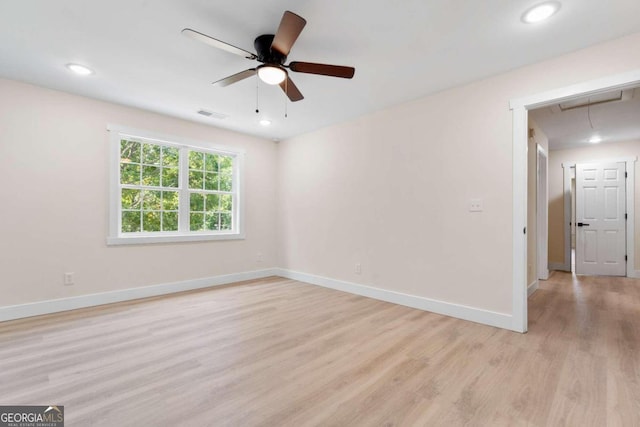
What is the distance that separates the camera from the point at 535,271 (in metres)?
4.53

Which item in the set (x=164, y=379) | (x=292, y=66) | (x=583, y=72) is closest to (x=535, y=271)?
(x=583, y=72)

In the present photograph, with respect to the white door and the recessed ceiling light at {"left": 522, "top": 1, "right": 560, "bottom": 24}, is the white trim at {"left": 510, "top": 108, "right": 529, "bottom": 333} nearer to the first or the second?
the recessed ceiling light at {"left": 522, "top": 1, "right": 560, "bottom": 24}

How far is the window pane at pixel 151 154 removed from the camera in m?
4.18

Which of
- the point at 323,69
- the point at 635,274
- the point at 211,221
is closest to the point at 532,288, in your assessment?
the point at 635,274

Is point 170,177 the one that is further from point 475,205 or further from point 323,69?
point 475,205

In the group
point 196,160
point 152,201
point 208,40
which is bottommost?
point 152,201

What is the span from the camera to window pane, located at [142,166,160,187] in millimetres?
4160

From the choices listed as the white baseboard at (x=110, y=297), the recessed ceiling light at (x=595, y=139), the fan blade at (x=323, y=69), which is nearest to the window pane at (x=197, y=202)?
the white baseboard at (x=110, y=297)

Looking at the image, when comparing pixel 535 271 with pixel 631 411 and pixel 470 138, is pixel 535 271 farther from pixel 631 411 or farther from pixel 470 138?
pixel 631 411

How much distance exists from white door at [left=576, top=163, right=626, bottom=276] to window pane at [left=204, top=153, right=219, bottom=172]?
699 centimetres

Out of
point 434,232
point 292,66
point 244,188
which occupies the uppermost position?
point 292,66

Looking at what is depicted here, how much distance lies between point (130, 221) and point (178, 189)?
77cm

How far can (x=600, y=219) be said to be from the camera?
5.75 metres

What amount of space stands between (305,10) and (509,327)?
3.30 metres
